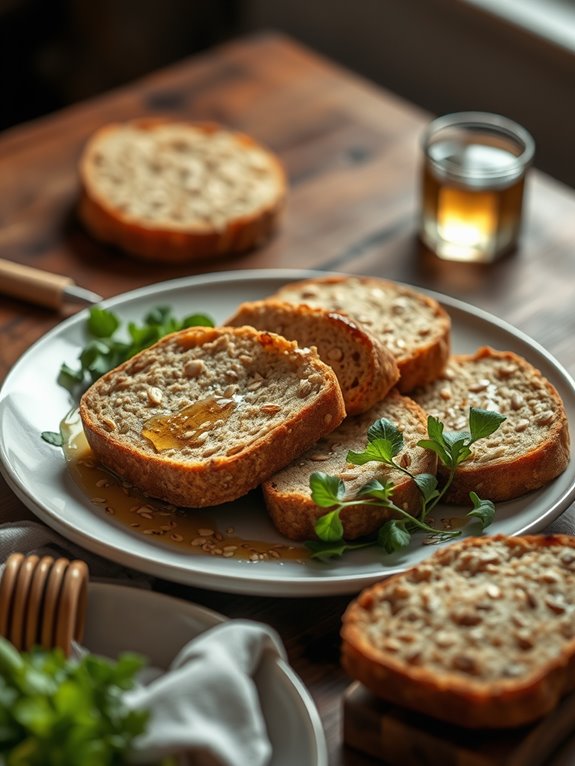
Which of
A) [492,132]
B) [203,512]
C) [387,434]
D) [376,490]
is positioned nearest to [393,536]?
[376,490]

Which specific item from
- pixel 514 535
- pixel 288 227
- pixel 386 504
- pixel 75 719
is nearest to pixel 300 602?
pixel 386 504

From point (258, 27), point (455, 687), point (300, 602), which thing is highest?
point (455, 687)

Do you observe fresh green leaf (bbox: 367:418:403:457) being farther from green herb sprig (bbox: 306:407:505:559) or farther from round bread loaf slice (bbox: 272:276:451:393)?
round bread loaf slice (bbox: 272:276:451:393)

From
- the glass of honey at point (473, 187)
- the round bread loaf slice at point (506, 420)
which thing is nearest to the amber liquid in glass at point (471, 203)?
the glass of honey at point (473, 187)

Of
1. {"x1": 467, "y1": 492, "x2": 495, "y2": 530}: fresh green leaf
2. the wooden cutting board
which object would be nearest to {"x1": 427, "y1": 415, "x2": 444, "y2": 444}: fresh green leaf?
{"x1": 467, "y1": 492, "x2": 495, "y2": 530}: fresh green leaf

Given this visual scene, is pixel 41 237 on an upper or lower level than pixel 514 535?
lower

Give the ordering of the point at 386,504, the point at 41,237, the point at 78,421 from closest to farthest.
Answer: the point at 386,504
the point at 78,421
the point at 41,237

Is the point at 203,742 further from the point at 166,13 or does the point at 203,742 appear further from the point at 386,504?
the point at 166,13

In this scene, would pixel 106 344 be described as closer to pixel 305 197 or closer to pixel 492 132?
pixel 305 197
